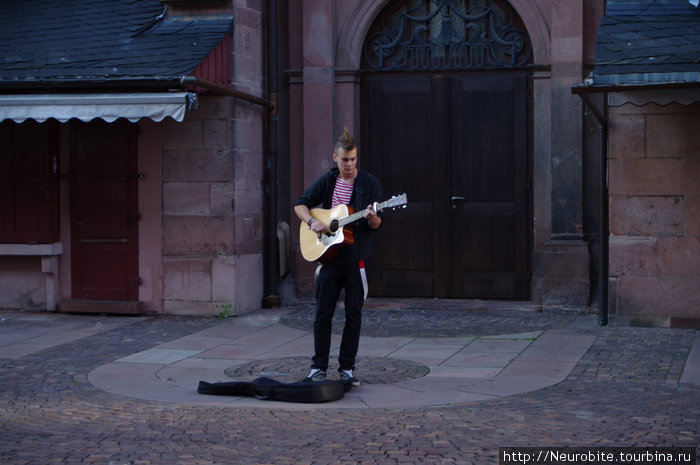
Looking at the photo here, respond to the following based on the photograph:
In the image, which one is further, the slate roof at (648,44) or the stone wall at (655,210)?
the stone wall at (655,210)

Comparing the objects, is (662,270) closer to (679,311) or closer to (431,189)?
(679,311)

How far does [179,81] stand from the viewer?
9.93m

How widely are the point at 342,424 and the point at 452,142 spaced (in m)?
6.21

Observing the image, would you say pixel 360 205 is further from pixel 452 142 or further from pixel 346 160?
pixel 452 142

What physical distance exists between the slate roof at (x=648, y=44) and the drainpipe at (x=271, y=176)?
3966mm

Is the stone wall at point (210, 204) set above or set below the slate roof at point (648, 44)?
below

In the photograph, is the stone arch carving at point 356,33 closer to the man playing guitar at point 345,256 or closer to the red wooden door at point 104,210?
the red wooden door at point 104,210

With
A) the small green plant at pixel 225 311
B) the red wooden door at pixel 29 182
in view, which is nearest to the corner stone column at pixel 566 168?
the small green plant at pixel 225 311

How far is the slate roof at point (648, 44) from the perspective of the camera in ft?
28.4

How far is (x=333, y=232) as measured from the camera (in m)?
6.94

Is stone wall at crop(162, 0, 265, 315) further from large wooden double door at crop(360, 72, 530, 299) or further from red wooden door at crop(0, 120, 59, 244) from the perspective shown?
large wooden double door at crop(360, 72, 530, 299)

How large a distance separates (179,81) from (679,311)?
5550 millimetres

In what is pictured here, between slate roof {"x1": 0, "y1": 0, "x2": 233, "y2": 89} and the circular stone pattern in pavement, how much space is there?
3.53 m

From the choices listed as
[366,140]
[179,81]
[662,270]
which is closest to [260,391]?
[179,81]
